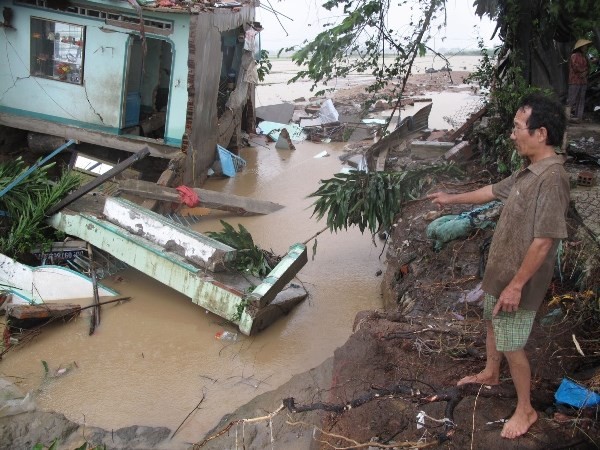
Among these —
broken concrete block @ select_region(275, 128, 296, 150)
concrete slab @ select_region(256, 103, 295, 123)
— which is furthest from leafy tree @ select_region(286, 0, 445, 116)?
concrete slab @ select_region(256, 103, 295, 123)

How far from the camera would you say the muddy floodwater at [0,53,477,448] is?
4.91 m

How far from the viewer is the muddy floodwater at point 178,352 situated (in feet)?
16.1

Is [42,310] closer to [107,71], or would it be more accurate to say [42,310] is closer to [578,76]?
[107,71]

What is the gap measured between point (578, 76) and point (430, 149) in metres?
2.41

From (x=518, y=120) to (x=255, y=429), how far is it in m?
2.78

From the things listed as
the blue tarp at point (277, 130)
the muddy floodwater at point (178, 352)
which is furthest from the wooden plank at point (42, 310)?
the blue tarp at point (277, 130)

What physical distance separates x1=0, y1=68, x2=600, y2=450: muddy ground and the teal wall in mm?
5713

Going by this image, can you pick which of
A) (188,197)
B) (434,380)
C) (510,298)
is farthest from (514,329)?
(188,197)

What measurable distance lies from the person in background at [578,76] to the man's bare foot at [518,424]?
22.0 feet

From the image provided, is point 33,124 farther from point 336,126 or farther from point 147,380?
point 336,126

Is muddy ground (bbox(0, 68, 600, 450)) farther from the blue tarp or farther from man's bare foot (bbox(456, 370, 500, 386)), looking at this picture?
the blue tarp

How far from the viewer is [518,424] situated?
296 cm

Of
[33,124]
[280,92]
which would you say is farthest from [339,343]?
[280,92]

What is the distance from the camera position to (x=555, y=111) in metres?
2.73
